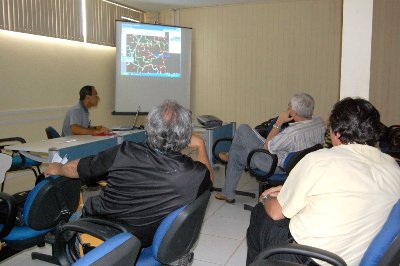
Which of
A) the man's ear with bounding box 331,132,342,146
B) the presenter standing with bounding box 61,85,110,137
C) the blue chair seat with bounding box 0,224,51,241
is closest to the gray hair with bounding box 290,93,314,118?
the man's ear with bounding box 331,132,342,146

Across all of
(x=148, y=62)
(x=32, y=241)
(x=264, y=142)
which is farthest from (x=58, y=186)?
(x=148, y=62)

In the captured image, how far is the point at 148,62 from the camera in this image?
19.2 feet

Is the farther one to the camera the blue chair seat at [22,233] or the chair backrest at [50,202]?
the blue chair seat at [22,233]

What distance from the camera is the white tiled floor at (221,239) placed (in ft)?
8.53

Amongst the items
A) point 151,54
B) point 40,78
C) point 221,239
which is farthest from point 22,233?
point 151,54

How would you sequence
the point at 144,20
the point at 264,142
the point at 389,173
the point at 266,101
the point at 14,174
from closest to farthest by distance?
1. the point at 389,173
2. the point at 264,142
3. the point at 14,174
4. the point at 266,101
5. the point at 144,20

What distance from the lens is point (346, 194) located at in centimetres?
137

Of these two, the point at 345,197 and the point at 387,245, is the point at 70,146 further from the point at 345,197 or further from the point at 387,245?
the point at 387,245

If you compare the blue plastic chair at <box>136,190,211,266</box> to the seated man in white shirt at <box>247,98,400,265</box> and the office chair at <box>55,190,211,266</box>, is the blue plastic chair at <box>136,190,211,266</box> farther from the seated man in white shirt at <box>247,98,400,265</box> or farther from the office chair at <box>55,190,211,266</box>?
the seated man in white shirt at <box>247,98,400,265</box>

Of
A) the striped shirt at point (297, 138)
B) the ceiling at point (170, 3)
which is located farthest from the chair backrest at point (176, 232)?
the ceiling at point (170, 3)

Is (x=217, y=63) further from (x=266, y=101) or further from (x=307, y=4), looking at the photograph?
(x=307, y=4)

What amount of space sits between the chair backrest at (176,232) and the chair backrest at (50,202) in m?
0.68

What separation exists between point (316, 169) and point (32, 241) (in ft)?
5.13

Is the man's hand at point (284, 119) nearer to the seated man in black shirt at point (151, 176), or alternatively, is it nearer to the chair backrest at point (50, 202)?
the seated man in black shirt at point (151, 176)
